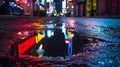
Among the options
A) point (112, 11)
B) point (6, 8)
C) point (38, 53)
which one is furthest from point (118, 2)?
point (38, 53)

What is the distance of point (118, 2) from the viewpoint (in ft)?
118

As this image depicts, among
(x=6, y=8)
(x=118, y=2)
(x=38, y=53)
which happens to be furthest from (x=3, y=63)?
(x=118, y=2)

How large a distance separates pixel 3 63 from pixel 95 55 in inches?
50.6

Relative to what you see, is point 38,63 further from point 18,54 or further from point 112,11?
point 112,11

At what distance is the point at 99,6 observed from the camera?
39.0m

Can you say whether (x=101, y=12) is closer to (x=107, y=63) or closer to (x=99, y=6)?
(x=99, y=6)

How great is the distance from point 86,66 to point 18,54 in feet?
3.78

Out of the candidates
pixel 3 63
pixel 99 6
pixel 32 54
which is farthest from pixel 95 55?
pixel 99 6

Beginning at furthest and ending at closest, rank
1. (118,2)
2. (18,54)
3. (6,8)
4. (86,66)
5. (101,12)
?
(101,12) < (118,2) < (6,8) < (18,54) < (86,66)

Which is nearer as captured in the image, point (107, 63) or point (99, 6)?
point (107, 63)

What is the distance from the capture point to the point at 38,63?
3189 mm

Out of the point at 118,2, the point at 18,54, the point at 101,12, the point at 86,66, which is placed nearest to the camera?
the point at 86,66

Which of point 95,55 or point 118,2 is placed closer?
point 95,55

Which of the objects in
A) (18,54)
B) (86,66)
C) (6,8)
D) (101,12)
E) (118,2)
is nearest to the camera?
(86,66)
